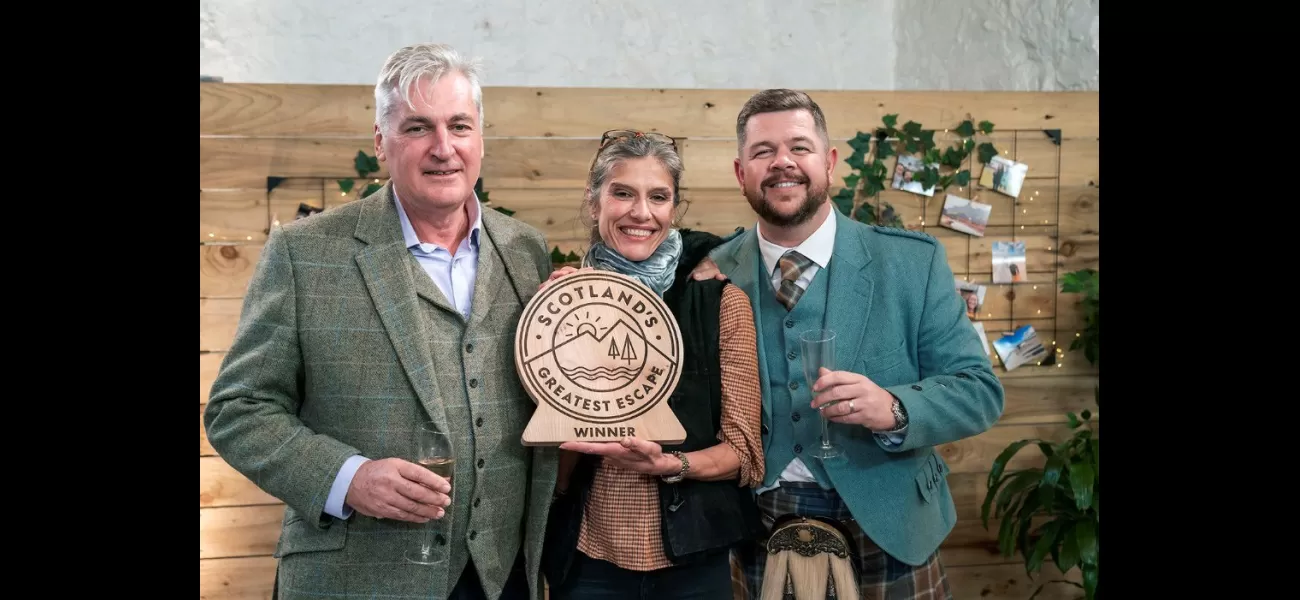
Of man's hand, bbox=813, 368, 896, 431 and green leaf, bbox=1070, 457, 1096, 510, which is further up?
man's hand, bbox=813, 368, 896, 431

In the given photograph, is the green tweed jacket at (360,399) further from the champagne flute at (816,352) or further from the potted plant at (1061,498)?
the potted plant at (1061,498)

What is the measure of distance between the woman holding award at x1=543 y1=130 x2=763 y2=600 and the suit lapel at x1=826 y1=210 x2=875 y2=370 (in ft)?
0.92

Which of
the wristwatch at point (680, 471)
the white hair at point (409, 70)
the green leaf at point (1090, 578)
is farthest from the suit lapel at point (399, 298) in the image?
the green leaf at point (1090, 578)

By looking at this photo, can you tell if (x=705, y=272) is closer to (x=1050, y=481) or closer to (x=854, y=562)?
(x=854, y=562)

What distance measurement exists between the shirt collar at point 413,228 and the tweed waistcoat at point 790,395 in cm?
68

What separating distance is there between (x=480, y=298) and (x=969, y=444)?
242 centimetres

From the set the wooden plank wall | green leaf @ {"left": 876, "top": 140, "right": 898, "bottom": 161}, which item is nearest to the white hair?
the wooden plank wall

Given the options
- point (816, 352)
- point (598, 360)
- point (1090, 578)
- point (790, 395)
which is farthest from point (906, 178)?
point (598, 360)

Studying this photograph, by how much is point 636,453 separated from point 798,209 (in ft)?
2.33

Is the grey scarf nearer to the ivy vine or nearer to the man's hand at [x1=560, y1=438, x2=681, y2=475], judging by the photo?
the man's hand at [x1=560, y1=438, x2=681, y2=475]

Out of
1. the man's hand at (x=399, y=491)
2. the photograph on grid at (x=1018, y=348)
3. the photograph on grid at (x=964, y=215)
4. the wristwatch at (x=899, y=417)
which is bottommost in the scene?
the man's hand at (x=399, y=491)

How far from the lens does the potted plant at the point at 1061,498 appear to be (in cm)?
351

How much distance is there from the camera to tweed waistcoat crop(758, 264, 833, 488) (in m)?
2.33
